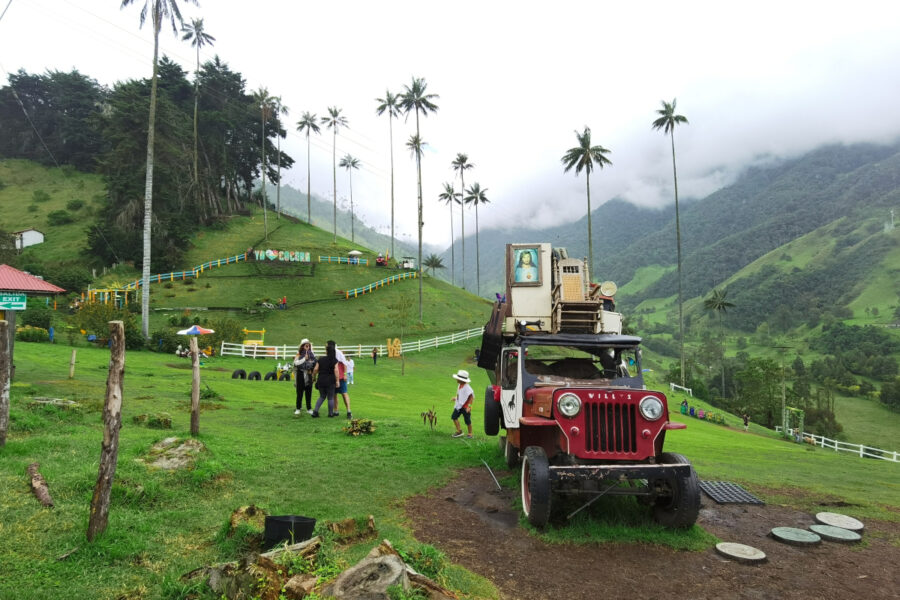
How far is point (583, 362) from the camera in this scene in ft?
29.7

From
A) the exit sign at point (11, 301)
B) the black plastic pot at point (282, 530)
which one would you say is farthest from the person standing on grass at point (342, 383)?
the black plastic pot at point (282, 530)

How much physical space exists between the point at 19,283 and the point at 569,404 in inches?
583

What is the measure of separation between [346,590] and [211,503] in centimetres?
407

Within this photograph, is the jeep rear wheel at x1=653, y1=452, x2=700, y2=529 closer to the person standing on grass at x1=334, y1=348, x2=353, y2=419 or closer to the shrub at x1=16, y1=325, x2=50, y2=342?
the person standing on grass at x1=334, y1=348, x2=353, y2=419

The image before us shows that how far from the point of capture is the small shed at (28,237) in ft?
195

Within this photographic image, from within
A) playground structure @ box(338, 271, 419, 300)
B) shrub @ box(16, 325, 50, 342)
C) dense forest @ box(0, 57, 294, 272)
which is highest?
dense forest @ box(0, 57, 294, 272)

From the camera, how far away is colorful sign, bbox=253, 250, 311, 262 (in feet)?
206

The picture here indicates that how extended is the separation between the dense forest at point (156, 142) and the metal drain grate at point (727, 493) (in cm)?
6180

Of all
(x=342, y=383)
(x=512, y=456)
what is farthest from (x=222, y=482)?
(x=342, y=383)

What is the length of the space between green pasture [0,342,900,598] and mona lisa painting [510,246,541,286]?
4.10 metres

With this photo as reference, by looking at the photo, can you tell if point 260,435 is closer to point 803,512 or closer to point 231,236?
point 803,512

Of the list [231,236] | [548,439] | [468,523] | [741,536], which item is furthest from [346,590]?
[231,236]

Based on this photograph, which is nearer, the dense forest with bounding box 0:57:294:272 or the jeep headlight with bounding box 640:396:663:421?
the jeep headlight with bounding box 640:396:663:421

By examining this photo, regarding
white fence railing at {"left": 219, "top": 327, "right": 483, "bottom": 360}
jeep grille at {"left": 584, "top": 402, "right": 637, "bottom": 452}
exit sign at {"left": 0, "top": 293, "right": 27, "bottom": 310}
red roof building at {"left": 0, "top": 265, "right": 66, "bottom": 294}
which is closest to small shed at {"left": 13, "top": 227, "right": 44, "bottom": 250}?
white fence railing at {"left": 219, "top": 327, "right": 483, "bottom": 360}
